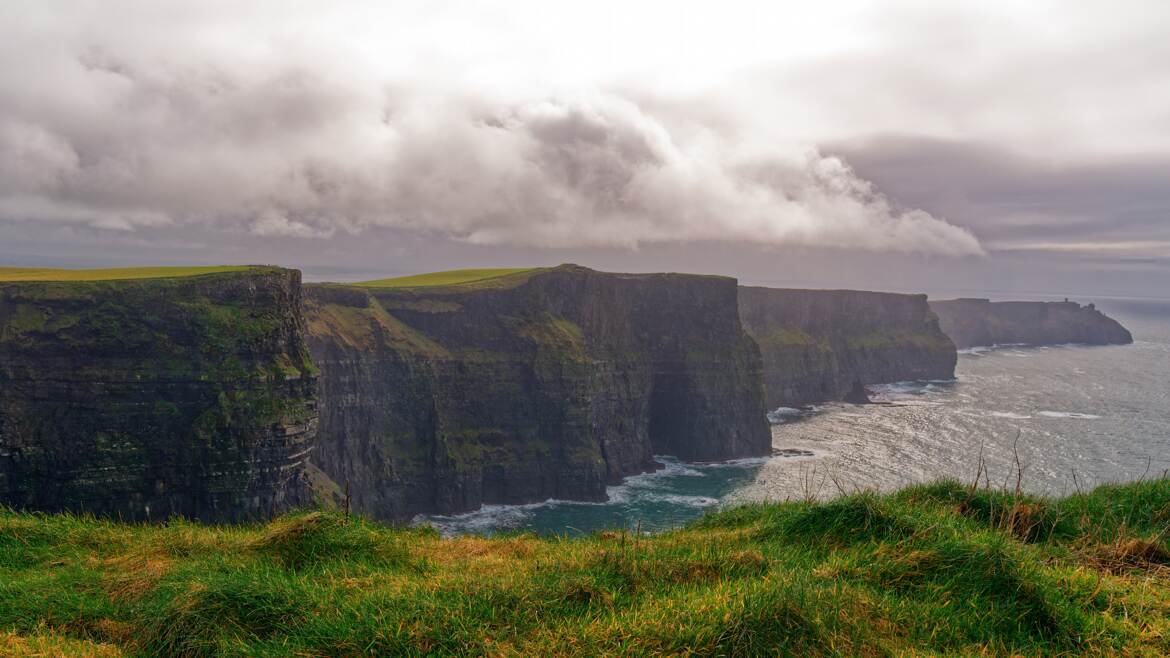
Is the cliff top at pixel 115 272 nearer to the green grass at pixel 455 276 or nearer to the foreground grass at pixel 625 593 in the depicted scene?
the green grass at pixel 455 276

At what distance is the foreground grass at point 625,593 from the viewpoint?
6348 millimetres

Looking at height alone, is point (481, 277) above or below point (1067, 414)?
above

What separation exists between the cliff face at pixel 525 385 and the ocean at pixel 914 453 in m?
4.86

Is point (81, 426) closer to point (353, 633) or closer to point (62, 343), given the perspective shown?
point (62, 343)

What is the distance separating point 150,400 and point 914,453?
9759 centimetres

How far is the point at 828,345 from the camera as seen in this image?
17512 cm

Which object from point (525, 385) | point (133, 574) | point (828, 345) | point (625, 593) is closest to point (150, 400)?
point (525, 385)

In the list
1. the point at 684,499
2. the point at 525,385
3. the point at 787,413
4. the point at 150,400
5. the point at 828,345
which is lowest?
the point at 684,499

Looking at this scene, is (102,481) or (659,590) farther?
(102,481)

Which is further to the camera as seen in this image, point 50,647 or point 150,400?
point 150,400

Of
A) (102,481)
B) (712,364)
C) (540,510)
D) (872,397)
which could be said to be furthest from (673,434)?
(102,481)

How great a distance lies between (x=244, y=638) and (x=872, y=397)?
177 metres

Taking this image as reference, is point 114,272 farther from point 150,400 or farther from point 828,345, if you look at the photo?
point 828,345

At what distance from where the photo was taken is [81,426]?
53031mm
